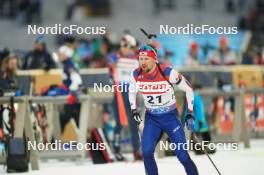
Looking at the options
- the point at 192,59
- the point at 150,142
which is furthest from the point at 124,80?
the point at 192,59

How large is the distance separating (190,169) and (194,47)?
11.2 meters

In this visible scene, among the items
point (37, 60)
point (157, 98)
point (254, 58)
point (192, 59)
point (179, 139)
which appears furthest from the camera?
point (254, 58)

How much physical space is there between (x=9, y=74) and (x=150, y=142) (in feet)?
15.5

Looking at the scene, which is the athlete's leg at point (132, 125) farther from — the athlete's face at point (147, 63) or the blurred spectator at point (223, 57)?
the blurred spectator at point (223, 57)

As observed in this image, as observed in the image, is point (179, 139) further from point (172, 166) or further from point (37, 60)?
point (37, 60)

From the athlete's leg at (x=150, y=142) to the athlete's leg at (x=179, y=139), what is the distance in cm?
13

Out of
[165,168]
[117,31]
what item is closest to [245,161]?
[165,168]

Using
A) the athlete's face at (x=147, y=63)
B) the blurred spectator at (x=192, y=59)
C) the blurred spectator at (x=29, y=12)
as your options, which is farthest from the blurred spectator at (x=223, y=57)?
the athlete's face at (x=147, y=63)

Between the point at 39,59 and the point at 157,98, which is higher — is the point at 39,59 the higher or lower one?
the higher one

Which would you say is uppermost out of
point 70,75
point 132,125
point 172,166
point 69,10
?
point 69,10

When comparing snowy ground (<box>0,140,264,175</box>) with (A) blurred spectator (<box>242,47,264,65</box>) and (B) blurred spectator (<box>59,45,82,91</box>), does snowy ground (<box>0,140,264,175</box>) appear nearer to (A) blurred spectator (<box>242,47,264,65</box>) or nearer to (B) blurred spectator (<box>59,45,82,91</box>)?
(B) blurred spectator (<box>59,45,82,91</box>)

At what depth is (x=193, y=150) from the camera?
66.0ft

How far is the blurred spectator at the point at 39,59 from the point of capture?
21.0 m

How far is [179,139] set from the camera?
14.2 m
